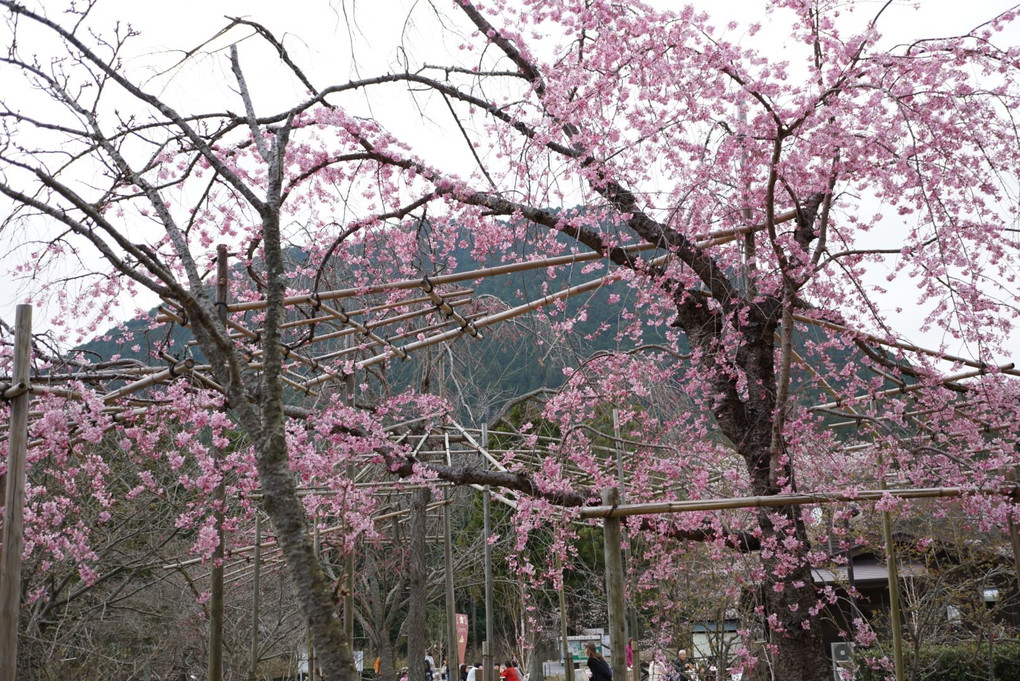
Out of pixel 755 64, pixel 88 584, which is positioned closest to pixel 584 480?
pixel 755 64

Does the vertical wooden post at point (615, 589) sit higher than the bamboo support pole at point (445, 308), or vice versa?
the bamboo support pole at point (445, 308)

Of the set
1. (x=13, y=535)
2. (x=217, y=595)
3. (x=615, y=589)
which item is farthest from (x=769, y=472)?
(x=13, y=535)

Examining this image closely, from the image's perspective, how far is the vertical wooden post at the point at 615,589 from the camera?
370 cm

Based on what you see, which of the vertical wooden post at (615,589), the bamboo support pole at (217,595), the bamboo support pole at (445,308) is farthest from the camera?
the bamboo support pole at (217,595)

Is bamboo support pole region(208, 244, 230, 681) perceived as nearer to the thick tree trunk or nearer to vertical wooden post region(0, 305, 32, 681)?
vertical wooden post region(0, 305, 32, 681)

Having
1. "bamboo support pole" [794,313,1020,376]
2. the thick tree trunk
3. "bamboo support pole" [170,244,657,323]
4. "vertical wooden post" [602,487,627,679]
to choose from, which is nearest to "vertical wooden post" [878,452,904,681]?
the thick tree trunk

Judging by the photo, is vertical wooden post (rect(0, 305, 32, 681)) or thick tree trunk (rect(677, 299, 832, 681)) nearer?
vertical wooden post (rect(0, 305, 32, 681))

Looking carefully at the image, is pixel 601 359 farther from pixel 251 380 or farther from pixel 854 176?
pixel 251 380

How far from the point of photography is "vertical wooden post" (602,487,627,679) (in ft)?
12.1

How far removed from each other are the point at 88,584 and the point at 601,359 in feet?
22.1

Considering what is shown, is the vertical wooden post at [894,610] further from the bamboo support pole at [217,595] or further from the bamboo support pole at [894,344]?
the bamboo support pole at [217,595]

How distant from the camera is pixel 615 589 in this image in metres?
3.72

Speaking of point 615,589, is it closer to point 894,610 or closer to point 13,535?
point 894,610

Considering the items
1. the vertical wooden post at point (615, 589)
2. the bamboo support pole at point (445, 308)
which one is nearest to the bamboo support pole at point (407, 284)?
the bamboo support pole at point (445, 308)
